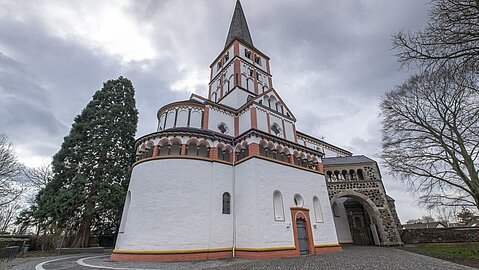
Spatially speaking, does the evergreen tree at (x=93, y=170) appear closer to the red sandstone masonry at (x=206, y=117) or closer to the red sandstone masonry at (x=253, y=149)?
the red sandstone masonry at (x=206, y=117)

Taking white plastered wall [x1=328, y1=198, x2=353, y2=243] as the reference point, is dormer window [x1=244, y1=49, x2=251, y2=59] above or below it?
above

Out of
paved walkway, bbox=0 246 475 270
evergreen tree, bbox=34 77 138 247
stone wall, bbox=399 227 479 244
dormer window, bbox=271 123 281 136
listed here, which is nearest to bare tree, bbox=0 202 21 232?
evergreen tree, bbox=34 77 138 247

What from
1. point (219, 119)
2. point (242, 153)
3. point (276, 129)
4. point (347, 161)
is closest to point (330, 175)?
point (347, 161)

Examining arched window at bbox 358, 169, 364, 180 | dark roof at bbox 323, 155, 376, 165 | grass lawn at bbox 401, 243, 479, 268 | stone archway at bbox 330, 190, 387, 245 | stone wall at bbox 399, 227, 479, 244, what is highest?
dark roof at bbox 323, 155, 376, 165

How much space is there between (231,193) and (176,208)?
11.4 ft

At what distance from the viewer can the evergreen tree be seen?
14.9 metres

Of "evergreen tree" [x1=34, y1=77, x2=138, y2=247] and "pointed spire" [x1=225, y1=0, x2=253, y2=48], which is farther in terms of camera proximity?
"pointed spire" [x1=225, y1=0, x2=253, y2=48]

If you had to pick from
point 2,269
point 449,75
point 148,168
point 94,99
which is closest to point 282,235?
point 148,168

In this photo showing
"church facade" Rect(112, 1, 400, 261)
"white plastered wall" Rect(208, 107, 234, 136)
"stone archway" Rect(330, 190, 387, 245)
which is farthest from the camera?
"stone archway" Rect(330, 190, 387, 245)

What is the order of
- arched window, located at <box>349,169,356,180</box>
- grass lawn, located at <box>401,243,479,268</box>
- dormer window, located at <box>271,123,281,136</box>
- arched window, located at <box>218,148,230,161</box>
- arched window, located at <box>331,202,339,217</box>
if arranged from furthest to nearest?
arched window, located at <box>331,202,339,217</box>, arched window, located at <box>349,169,356,180</box>, dormer window, located at <box>271,123,281,136</box>, arched window, located at <box>218,148,230,161</box>, grass lawn, located at <box>401,243,479,268</box>

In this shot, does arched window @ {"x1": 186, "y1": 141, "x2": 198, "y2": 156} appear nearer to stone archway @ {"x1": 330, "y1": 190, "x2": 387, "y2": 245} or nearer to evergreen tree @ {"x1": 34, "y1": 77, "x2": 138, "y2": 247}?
evergreen tree @ {"x1": 34, "y1": 77, "x2": 138, "y2": 247}

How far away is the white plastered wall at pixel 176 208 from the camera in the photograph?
10.9 meters

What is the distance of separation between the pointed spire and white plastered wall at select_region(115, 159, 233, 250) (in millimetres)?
20540

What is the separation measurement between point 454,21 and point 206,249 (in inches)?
486
